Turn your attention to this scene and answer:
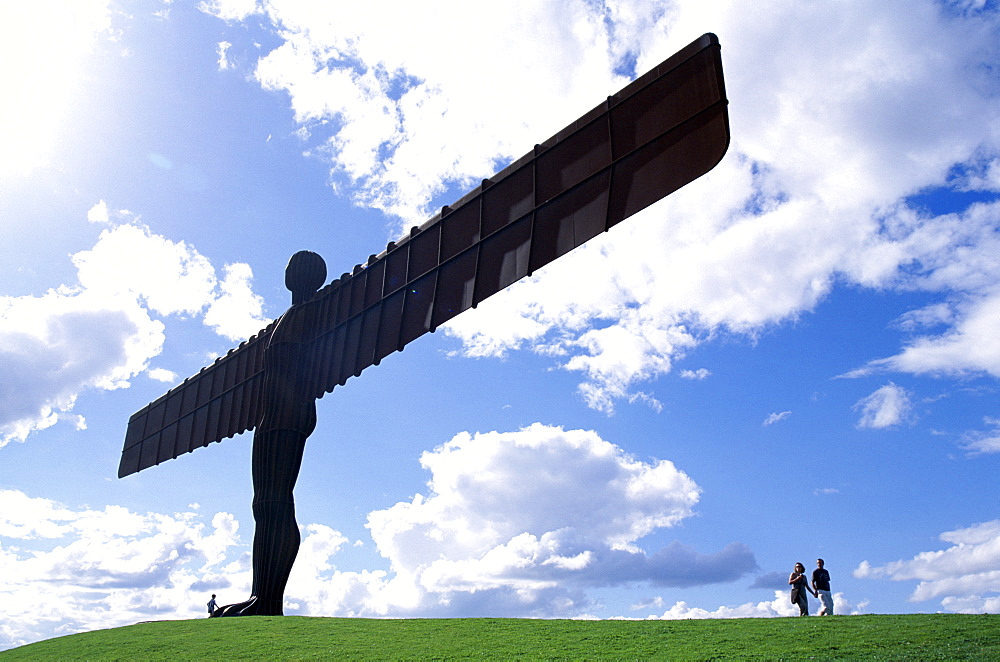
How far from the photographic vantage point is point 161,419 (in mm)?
19203

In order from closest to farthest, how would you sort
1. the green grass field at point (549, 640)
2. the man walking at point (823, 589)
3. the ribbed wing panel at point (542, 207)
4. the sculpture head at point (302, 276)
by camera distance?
1. the green grass field at point (549, 640)
2. the ribbed wing panel at point (542, 207)
3. the man walking at point (823, 589)
4. the sculpture head at point (302, 276)

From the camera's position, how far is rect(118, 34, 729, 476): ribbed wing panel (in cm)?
967

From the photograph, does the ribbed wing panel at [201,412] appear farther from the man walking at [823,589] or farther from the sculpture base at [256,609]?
the man walking at [823,589]

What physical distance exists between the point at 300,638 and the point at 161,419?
10.3m

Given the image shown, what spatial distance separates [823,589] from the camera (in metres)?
13.3

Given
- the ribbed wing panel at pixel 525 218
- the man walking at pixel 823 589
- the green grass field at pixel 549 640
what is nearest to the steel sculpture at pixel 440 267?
the ribbed wing panel at pixel 525 218

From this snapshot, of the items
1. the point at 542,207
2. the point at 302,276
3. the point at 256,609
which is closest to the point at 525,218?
the point at 542,207

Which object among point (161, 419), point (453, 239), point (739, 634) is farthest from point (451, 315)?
point (161, 419)

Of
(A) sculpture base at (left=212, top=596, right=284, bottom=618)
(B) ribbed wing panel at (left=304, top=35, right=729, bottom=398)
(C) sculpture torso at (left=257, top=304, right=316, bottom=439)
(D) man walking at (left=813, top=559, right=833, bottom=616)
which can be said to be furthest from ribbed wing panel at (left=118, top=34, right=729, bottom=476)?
(D) man walking at (left=813, top=559, right=833, bottom=616)

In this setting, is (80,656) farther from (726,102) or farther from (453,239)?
(726,102)

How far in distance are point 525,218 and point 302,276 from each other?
6094 millimetres

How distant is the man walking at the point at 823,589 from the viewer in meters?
13.2

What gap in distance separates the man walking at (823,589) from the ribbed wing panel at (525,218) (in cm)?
765

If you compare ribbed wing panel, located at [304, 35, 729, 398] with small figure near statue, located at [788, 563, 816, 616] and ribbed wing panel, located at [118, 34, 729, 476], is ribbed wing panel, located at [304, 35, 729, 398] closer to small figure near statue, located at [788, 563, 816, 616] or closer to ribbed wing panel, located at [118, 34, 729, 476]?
ribbed wing panel, located at [118, 34, 729, 476]
